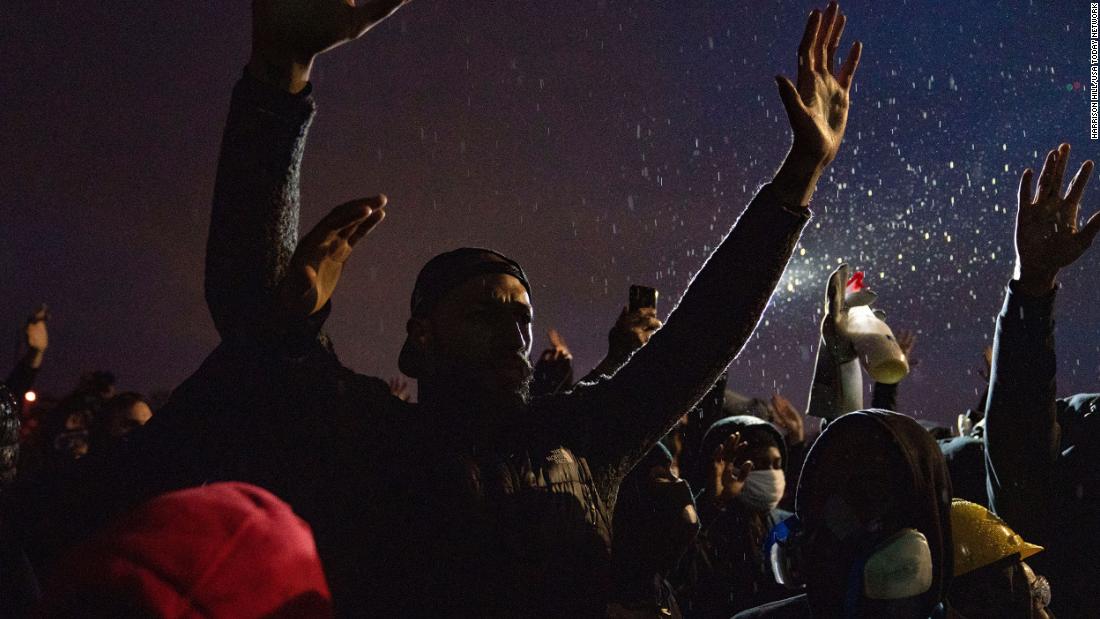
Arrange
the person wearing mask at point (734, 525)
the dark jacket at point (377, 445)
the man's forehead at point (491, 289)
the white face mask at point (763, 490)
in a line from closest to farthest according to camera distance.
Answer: the dark jacket at point (377, 445) < the man's forehead at point (491, 289) < the person wearing mask at point (734, 525) < the white face mask at point (763, 490)

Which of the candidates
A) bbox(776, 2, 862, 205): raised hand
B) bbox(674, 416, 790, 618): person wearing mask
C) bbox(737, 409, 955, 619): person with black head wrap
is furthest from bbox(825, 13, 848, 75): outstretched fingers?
bbox(674, 416, 790, 618): person wearing mask

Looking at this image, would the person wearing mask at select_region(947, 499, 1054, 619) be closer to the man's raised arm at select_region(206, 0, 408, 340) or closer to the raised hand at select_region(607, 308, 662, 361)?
the raised hand at select_region(607, 308, 662, 361)

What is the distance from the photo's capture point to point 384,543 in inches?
77.3

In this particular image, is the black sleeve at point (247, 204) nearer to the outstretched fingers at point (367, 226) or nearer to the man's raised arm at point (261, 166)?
the man's raised arm at point (261, 166)

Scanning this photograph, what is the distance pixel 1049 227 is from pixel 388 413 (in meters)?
2.74

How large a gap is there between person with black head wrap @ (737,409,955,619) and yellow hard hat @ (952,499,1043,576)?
0.78ft

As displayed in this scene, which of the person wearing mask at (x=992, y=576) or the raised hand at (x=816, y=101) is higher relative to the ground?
the raised hand at (x=816, y=101)

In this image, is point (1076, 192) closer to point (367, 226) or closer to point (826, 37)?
point (826, 37)

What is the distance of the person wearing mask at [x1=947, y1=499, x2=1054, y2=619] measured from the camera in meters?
2.66

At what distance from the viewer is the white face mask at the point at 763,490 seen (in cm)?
445

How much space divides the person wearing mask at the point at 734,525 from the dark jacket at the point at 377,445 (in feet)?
6.61

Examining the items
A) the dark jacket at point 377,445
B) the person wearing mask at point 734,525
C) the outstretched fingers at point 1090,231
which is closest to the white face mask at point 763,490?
the person wearing mask at point 734,525

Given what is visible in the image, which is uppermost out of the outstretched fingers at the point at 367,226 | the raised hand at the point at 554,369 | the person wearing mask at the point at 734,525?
the outstretched fingers at the point at 367,226

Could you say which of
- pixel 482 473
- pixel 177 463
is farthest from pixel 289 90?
pixel 482 473
